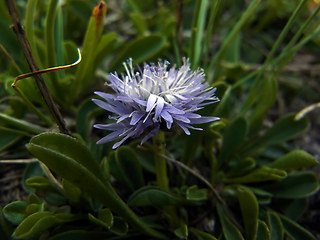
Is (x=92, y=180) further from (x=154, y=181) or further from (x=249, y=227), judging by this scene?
(x=249, y=227)

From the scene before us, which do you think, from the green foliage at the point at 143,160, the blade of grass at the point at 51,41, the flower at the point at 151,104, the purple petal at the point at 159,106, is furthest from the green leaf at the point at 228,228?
the blade of grass at the point at 51,41

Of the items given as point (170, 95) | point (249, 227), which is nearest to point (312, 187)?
point (249, 227)

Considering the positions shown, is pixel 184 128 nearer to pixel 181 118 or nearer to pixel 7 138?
pixel 181 118

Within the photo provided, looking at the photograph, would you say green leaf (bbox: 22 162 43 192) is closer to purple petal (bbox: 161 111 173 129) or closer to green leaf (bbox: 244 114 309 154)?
purple petal (bbox: 161 111 173 129)

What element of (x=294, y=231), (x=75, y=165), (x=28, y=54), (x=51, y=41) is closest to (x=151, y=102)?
(x=75, y=165)

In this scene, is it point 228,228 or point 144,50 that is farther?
point 144,50

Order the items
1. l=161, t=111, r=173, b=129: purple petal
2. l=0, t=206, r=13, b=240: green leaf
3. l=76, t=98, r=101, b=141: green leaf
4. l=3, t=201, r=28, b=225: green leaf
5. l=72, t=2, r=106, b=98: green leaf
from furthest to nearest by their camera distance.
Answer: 1. l=76, t=98, r=101, b=141: green leaf
2. l=72, t=2, r=106, b=98: green leaf
3. l=0, t=206, r=13, b=240: green leaf
4. l=3, t=201, r=28, b=225: green leaf
5. l=161, t=111, r=173, b=129: purple petal

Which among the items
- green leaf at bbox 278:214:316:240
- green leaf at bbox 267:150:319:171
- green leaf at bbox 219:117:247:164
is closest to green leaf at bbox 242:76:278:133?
green leaf at bbox 219:117:247:164
